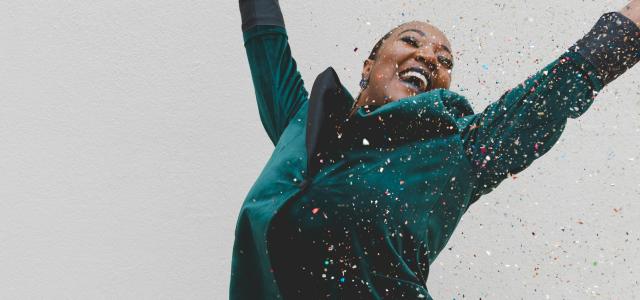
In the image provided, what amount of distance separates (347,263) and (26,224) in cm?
69

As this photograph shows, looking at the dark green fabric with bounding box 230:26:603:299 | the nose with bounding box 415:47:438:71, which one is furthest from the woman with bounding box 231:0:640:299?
the nose with bounding box 415:47:438:71

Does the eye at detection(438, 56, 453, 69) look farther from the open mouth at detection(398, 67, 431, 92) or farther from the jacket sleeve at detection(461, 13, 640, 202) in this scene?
the jacket sleeve at detection(461, 13, 640, 202)

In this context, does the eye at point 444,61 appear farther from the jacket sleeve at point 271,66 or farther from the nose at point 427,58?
the jacket sleeve at point 271,66

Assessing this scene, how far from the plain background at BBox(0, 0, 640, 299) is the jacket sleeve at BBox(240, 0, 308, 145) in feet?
1.08

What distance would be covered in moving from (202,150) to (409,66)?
44 centimetres

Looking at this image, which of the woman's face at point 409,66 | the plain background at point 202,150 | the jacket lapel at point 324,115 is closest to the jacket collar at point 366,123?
the jacket lapel at point 324,115

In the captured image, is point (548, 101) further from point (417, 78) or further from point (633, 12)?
point (417, 78)

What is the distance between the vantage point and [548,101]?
829 mm

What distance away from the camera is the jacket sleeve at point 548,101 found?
0.81m

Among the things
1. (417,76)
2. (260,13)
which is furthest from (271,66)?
(417,76)

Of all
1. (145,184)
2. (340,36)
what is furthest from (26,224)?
(340,36)

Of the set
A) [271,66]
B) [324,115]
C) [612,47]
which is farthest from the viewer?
[271,66]

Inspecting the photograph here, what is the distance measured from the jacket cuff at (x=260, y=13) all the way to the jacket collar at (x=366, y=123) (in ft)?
0.47

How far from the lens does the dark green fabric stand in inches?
34.4
